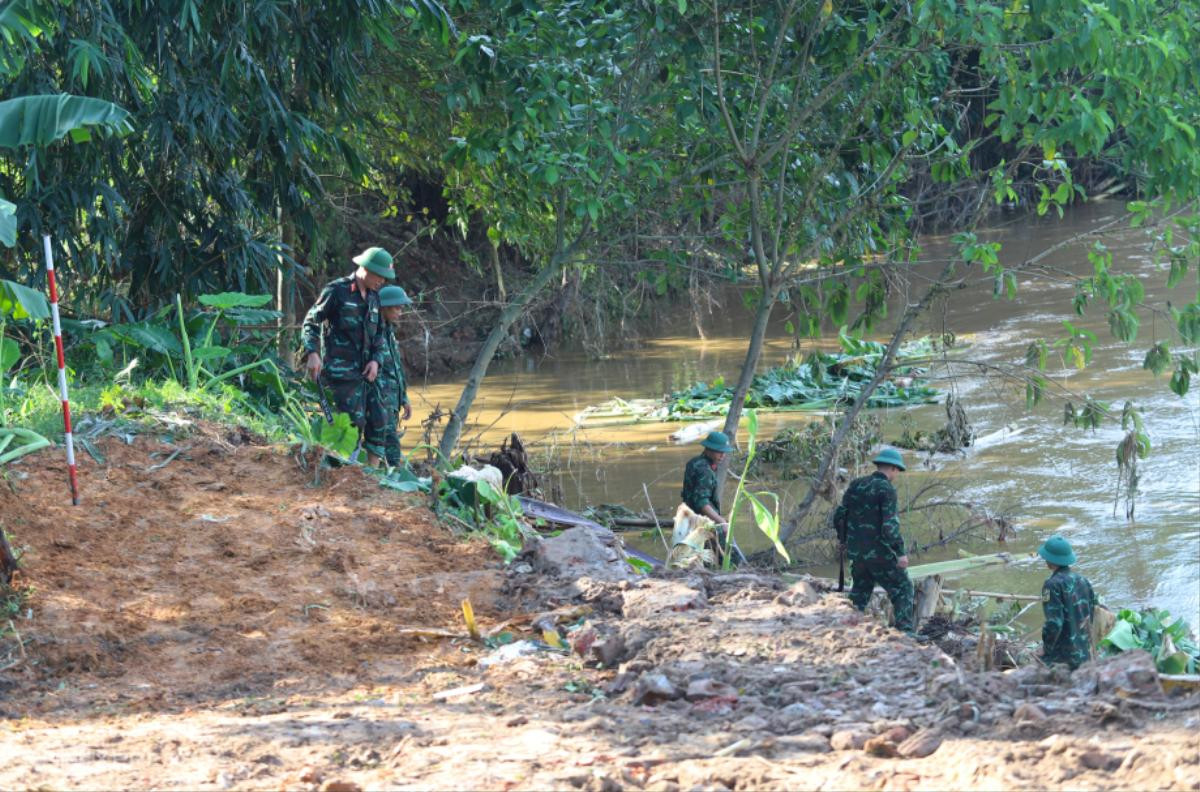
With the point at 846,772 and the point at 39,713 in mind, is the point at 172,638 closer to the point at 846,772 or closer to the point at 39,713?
the point at 39,713

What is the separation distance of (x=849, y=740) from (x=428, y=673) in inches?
75.2

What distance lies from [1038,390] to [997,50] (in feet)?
9.44

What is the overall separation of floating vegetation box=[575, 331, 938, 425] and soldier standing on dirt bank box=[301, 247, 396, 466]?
8025 mm

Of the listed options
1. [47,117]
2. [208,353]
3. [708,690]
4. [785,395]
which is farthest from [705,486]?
[785,395]

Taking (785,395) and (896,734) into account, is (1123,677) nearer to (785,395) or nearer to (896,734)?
(896,734)

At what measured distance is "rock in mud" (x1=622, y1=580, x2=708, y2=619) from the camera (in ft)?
18.5

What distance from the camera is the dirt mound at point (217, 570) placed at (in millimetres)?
5328

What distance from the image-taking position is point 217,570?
6.18 m

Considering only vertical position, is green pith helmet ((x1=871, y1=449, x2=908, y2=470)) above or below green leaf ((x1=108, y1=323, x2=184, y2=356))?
below

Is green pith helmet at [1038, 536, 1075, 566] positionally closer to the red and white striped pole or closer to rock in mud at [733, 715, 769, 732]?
rock in mud at [733, 715, 769, 732]

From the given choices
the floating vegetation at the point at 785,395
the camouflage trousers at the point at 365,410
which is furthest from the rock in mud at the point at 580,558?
the floating vegetation at the point at 785,395

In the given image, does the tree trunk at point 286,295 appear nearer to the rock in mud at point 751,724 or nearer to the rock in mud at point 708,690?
the rock in mud at point 708,690

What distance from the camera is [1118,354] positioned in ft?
60.0

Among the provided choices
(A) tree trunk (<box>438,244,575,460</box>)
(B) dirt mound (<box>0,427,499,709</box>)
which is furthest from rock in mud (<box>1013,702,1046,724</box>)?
(A) tree trunk (<box>438,244,575,460</box>)
